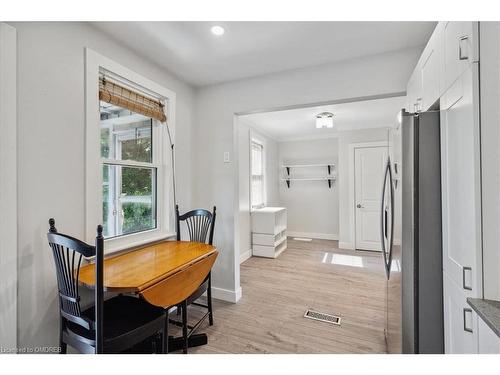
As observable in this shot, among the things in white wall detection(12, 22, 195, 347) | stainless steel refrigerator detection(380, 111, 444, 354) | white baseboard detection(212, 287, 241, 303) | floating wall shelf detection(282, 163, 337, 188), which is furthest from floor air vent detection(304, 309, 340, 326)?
floating wall shelf detection(282, 163, 337, 188)

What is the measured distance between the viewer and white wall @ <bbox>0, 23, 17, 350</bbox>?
50.6 inches

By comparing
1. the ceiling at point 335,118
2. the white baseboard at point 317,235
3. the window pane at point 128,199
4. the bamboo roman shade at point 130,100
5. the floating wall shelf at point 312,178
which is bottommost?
the white baseboard at point 317,235

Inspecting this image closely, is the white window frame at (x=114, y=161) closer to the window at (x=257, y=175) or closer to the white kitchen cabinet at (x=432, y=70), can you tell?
the white kitchen cabinet at (x=432, y=70)

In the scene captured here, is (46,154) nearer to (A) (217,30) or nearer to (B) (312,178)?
(A) (217,30)

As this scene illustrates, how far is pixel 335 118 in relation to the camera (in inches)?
160

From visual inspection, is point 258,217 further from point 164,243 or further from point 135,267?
point 135,267

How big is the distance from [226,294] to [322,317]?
1023mm

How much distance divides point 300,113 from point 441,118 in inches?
105

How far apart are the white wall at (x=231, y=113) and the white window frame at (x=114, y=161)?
406mm

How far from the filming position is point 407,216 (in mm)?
1306

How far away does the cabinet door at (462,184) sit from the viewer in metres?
0.97

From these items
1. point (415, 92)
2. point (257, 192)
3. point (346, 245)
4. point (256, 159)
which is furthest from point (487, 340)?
point (256, 159)

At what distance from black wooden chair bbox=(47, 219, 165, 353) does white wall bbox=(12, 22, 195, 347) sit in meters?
0.16

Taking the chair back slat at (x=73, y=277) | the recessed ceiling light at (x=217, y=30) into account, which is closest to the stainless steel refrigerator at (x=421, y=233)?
the recessed ceiling light at (x=217, y=30)
